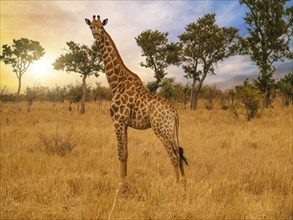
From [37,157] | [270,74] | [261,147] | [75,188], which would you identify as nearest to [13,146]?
[37,157]

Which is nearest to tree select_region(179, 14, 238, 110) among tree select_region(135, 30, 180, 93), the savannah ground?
tree select_region(135, 30, 180, 93)

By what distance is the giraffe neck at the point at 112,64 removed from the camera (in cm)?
693

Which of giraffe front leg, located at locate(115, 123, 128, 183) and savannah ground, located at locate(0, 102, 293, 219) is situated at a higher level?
giraffe front leg, located at locate(115, 123, 128, 183)

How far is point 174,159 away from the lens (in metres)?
6.29

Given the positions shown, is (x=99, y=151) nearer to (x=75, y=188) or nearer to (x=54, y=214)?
(x=75, y=188)

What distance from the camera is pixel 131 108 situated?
651 centimetres

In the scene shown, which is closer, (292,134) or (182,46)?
(292,134)

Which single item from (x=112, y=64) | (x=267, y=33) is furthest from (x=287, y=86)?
(x=112, y=64)

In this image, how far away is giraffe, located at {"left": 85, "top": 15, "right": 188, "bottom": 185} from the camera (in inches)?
248

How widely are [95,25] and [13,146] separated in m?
5.85

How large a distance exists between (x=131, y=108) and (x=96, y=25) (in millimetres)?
1735

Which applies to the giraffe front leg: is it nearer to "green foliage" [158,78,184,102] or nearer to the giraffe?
the giraffe

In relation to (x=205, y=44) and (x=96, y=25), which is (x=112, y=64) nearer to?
(x=96, y=25)

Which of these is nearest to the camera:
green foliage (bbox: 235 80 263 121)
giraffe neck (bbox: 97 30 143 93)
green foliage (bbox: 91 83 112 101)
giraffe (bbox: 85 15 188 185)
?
giraffe (bbox: 85 15 188 185)
